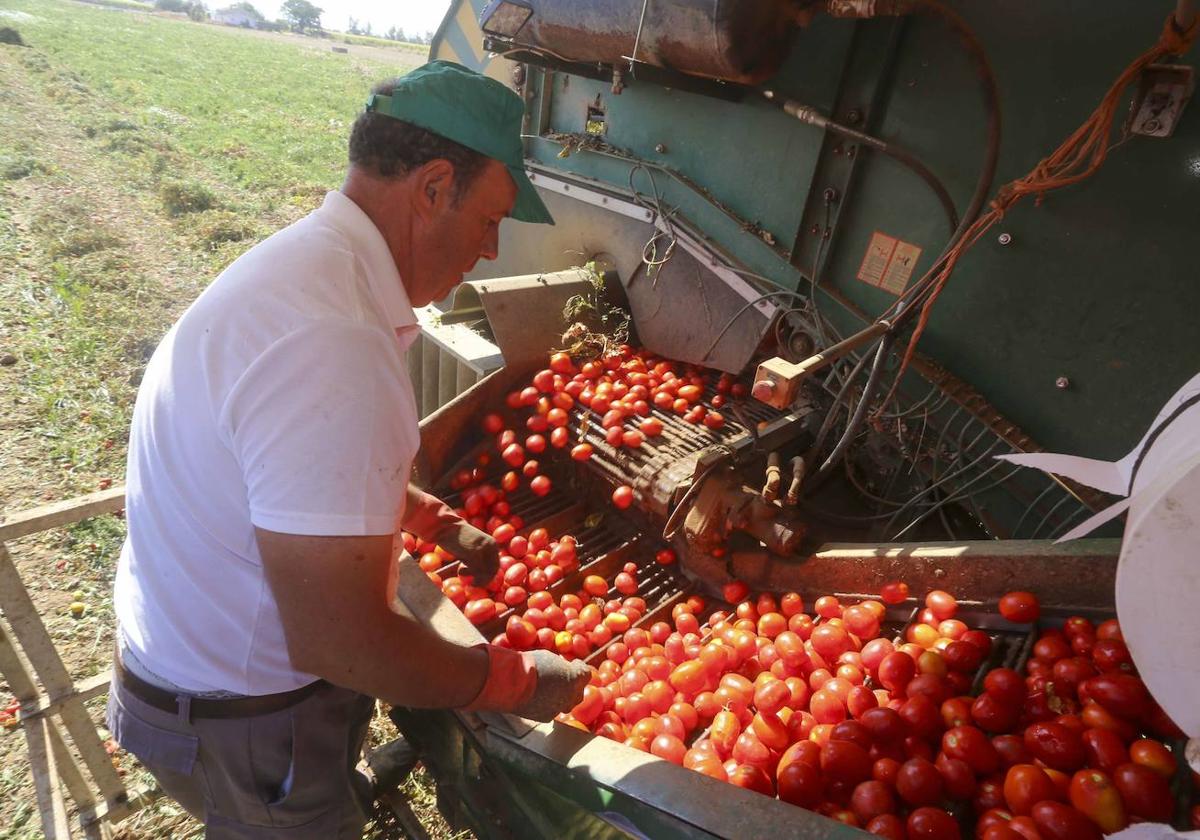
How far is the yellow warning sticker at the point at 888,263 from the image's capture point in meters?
3.55

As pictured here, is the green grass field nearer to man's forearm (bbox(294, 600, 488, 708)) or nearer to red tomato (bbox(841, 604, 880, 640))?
man's forearm (bbox(294, 600, 488, 708))

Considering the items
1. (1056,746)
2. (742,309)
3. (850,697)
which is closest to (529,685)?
(850,697)

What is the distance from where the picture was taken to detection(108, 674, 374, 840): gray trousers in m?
1.83

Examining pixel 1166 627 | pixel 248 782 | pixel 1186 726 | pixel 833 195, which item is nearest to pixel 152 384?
pixel 248 782

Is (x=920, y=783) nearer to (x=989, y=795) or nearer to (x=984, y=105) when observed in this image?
(x=989, y=795)

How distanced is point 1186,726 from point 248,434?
194 centimetres

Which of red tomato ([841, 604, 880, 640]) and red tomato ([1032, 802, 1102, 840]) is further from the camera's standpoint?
red tomato ([841, 604, 880, 640])

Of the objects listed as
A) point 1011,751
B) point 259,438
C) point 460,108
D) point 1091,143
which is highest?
point 1091,143

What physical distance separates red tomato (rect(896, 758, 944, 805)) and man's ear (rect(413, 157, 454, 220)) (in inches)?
83.1

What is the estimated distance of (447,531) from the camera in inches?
115

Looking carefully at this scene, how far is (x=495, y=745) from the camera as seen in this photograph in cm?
208

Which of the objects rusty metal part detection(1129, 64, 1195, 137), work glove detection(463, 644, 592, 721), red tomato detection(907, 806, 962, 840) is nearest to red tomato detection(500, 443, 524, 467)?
work glove detection(463, 644, 592, 721)

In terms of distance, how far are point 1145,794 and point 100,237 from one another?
532 inches

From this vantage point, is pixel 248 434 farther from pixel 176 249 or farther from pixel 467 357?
pixel 176 249
